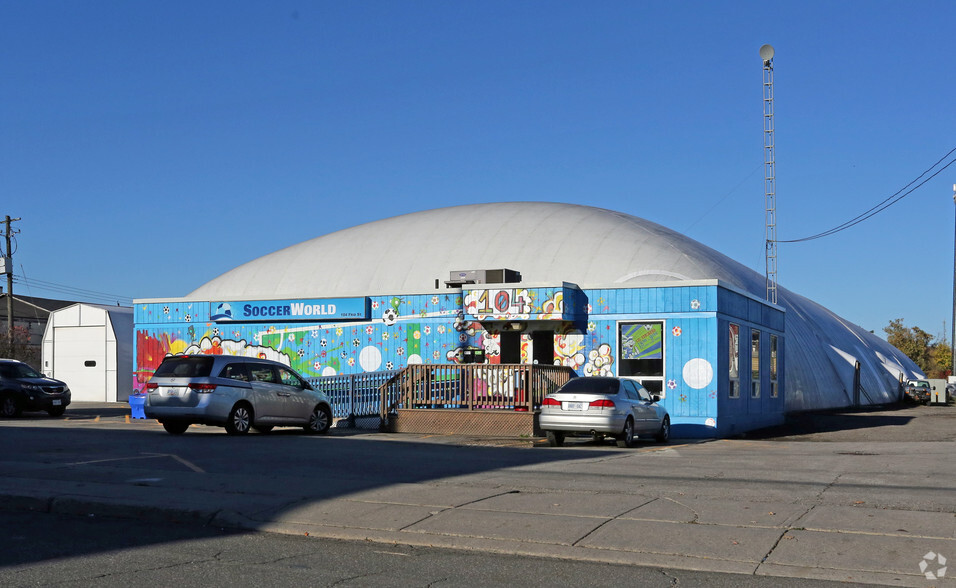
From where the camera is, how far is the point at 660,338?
1037 inches

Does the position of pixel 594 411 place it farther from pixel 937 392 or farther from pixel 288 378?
pixel 937 392

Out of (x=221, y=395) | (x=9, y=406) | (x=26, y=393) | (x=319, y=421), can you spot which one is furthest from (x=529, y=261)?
(x=221, y=395)

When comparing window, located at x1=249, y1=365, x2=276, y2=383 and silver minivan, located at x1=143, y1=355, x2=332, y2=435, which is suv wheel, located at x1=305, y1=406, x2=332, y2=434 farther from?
window, located at x1=249, y1=365, x2=276, y2=383

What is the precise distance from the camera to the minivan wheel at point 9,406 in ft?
97.6

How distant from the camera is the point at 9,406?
97.9ft

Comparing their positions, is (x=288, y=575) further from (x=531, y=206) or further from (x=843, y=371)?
(x=843, y=371)

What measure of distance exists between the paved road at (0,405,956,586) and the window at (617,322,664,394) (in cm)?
732

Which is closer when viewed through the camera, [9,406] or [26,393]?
[9,406]

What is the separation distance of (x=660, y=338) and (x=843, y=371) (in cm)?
2508

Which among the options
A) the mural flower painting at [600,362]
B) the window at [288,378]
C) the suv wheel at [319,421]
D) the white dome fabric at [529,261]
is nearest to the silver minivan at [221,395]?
the window at [288,378]

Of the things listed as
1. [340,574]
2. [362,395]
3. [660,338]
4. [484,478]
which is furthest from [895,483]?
[362,395]

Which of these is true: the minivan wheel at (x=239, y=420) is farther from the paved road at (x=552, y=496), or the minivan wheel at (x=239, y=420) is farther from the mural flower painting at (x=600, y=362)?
the mural flower painting at (x=600, y=362)

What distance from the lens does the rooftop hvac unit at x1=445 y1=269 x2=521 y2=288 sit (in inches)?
1199

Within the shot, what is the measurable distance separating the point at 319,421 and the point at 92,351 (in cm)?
2488
